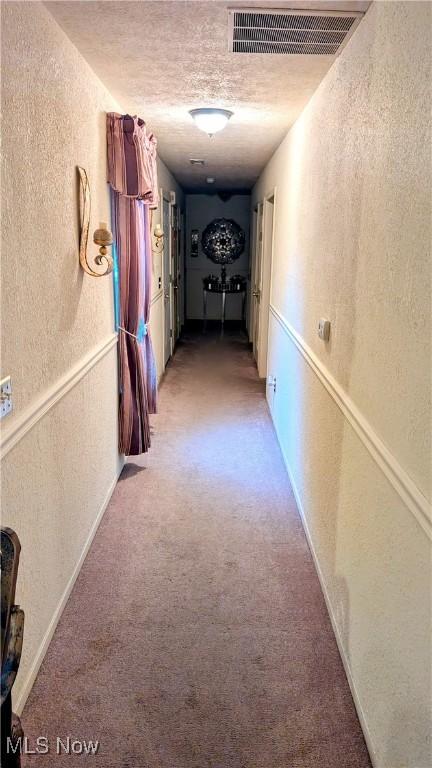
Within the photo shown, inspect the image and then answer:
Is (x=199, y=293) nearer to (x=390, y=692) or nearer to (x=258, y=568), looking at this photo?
(x=258, y=568)

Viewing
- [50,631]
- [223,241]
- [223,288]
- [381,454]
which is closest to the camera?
[381,454]

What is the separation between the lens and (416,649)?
111 cm

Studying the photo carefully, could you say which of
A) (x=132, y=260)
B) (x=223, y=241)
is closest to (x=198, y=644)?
(x=132, y=260)

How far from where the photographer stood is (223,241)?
8.21 metres

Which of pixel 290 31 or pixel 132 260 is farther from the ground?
pixel 290 31

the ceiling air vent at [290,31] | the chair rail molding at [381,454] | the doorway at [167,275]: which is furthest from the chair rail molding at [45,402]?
the doorway at [167,275]

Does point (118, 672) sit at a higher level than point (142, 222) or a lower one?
Answer: lower

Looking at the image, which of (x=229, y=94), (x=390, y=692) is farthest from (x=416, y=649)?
(x=229, y=94)

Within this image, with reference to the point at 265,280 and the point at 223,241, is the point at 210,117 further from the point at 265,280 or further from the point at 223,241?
the point at 223,241

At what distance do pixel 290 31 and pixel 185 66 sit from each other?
1.81ft

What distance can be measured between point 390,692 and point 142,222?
2661mm

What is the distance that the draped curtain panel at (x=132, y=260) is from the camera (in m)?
2.57

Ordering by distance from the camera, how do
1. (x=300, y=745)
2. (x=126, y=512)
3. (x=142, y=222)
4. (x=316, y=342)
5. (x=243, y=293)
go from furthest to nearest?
1. (x=243, y=293)
2. (x=142, y=222)
3. (x=126, y=512)
4. (x=316, y=342)
5. (x=300, y=745)

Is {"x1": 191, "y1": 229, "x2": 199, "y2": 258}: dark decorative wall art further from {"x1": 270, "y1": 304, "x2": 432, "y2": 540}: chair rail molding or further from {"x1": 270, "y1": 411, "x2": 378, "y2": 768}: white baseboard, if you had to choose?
{"x1": 270, "y1": 304, "x2": 432, "y2": 540}: chair rail molding
